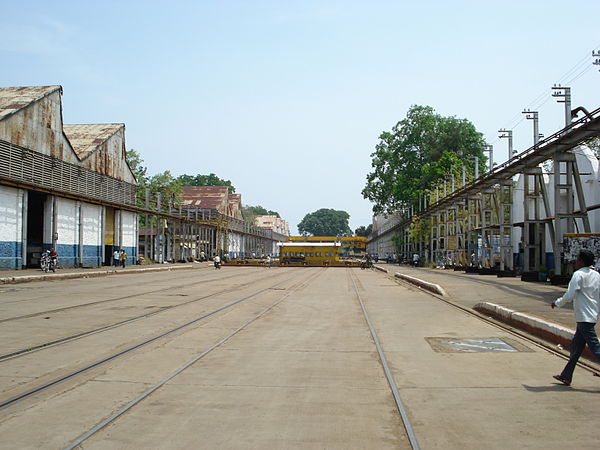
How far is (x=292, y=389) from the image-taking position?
7.32 meters

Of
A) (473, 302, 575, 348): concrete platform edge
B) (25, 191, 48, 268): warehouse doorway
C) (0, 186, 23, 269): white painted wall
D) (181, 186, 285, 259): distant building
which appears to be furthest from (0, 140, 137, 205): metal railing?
(473, 302, 575, 348): concrete platform edge

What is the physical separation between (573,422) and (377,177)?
82269 millimetres

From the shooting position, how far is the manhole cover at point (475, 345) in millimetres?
10430

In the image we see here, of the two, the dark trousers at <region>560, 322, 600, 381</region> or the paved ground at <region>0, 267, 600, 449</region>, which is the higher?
the dark trousers at <region>560, 322, 600, 381</region>

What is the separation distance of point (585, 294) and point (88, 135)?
163 ft

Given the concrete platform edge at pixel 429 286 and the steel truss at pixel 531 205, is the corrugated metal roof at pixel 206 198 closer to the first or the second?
the steel truss at pixel 531 205

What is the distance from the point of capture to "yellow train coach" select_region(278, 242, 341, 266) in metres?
75.4

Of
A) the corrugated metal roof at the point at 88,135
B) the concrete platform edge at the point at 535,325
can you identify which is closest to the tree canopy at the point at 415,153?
the corrugated metal roof at the point at 88,135

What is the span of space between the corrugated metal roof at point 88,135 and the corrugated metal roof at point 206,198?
37.6m

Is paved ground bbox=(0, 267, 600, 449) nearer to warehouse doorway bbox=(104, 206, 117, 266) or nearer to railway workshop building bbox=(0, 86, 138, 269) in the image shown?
railway workshop building bbox=(0, 86, 138, 269)

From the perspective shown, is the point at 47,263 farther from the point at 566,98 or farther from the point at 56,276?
the point at 566,98

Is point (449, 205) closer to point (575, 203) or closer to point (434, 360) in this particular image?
point (575, 203)

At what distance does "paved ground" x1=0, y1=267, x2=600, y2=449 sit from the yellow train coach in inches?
2409

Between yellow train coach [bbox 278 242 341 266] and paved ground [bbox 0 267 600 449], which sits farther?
yellow train coach [bbox 278 242 341 266]
